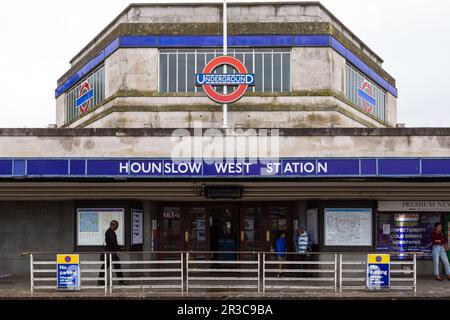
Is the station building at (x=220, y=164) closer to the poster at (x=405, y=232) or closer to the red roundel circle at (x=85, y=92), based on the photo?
the poster at (x=405, y=232)

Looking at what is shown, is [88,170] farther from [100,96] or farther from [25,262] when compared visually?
[100,96]

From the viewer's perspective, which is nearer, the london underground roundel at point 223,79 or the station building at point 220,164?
the station building at point 220,164

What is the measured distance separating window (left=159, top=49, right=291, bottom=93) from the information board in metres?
13.1

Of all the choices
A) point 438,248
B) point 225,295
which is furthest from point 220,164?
point 438,248

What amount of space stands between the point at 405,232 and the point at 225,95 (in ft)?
28.5

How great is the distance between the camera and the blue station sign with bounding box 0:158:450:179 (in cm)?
1628

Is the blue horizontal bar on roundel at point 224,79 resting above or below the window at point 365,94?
below

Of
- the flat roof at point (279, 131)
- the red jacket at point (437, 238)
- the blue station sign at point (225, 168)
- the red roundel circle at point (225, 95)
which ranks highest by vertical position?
the red roundel circle at point (225, 95)

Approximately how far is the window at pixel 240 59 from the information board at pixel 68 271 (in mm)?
13064

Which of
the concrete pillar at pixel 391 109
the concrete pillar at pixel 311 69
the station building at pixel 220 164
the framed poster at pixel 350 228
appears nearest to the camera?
the station building at pixel 220 164

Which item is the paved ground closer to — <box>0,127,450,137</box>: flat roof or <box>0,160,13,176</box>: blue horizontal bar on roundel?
<box>0,160,13,176</box>: blue horizontal bar on roundel

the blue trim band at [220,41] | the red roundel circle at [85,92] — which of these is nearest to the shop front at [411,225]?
the blue trim band at [220,41]

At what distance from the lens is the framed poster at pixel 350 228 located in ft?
59.2
